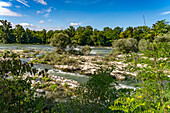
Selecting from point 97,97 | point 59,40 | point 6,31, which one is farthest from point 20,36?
point 97,97

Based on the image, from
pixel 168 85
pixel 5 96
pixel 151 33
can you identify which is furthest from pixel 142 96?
pixel 5 96

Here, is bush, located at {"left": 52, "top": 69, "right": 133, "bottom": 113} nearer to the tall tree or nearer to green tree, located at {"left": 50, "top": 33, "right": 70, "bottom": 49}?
green tree, located at {"left": 50, "top": 33, "right": 70, "bottom": 49}

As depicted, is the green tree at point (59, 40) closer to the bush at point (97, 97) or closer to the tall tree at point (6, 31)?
the bush at point (97, 97)

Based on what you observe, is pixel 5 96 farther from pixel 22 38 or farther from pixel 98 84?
pixel 22 38

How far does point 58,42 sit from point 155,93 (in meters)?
→ 22.2

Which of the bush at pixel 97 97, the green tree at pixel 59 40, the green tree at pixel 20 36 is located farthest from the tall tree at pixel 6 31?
the bush at pixel 97 97

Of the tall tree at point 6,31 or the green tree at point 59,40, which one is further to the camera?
the tall tree at point 6,31

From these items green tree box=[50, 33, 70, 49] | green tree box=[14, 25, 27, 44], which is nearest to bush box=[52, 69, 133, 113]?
green tree box=[50, 33, 70, 49]

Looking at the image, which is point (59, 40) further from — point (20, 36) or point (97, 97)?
point (20, 36)

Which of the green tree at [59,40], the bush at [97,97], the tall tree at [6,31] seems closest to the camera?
the bush at [97,97]

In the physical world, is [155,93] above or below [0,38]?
below

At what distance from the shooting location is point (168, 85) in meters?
1.67

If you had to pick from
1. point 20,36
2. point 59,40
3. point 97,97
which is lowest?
point 97,97

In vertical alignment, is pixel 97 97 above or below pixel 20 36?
below
